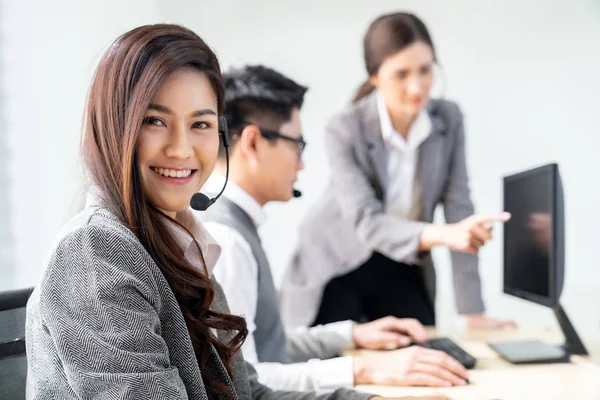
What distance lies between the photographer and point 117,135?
86 centimetres

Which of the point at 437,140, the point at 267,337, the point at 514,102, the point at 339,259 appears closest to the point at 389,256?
the point at 339,259

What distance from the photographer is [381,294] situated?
2402 mm

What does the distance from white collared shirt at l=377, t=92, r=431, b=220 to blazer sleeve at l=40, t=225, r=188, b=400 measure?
1878 millimetres

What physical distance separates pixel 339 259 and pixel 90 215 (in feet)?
5.85

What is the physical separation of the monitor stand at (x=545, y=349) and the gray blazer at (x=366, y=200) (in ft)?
2.15

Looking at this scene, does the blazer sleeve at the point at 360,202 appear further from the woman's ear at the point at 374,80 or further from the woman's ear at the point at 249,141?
the woman's ear at the point at 249,141

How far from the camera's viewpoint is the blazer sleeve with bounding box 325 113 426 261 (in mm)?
2277

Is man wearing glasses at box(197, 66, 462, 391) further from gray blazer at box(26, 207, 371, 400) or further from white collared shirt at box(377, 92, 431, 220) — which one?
white collared shirt at box(377, 92, 431, 220)

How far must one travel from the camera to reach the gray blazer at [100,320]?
714 mm

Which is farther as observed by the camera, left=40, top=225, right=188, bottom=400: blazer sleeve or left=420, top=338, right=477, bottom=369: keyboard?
left=420, top=338, right=477, bottom=369: keyboard

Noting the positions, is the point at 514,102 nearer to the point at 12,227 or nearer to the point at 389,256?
the point at 389,256

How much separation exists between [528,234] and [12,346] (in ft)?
3.99

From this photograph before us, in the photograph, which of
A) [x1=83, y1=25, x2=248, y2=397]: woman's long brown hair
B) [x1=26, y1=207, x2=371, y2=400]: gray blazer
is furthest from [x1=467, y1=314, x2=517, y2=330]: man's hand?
[x1=26, y1=207, x2=371, y2=400]: gray blazer

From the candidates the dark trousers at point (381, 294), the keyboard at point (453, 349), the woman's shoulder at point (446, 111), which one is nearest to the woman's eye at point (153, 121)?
the keyboard at point (453, 349)
